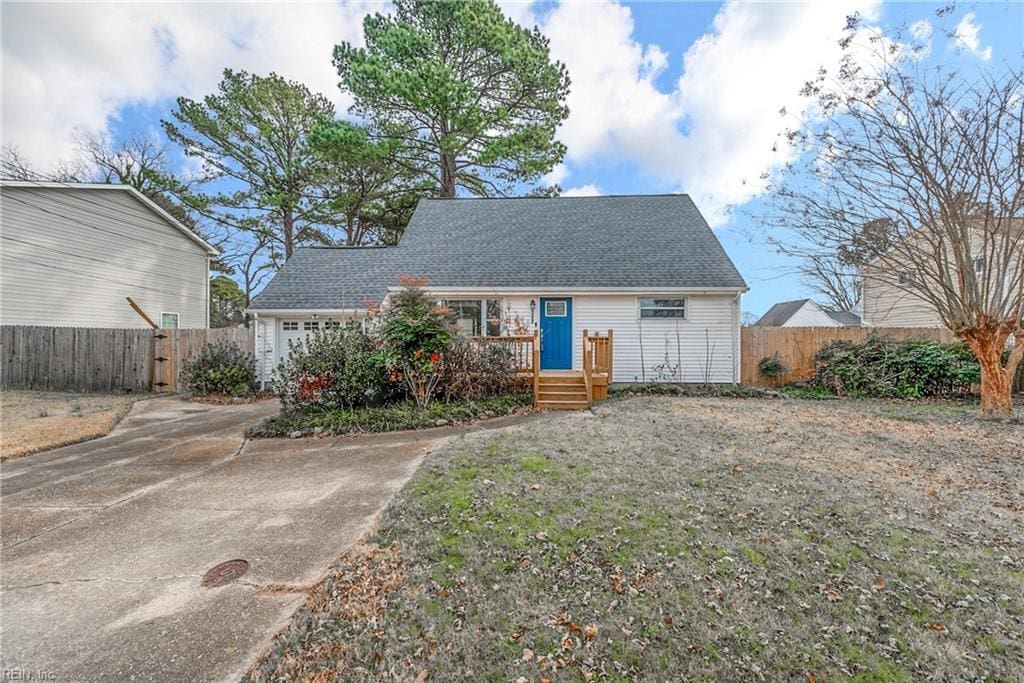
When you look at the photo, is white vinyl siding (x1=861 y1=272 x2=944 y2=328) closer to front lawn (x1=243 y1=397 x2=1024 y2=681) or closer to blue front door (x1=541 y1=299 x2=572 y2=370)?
blue front door (x1=541 y1=299 x2=572 y2=370)

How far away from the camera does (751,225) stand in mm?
9484

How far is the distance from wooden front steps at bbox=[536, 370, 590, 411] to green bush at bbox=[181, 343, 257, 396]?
25.5 ft

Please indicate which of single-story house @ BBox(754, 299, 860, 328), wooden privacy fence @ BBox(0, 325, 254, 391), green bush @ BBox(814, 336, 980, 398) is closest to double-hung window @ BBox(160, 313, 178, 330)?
wooden privacy fence @ BBox(0, 325, 254, 391)

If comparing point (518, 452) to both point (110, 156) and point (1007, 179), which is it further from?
point (110, 156)

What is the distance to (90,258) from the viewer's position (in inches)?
514

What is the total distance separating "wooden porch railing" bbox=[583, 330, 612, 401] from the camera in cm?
891

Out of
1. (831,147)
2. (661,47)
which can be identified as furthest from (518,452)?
(661,47)

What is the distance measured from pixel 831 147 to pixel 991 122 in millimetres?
2172

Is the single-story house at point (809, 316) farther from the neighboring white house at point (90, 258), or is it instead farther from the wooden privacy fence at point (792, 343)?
the neighboring white house at point (90, 258)

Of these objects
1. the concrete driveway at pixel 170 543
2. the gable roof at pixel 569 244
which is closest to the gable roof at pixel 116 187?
the gable roof at pixel 569 244

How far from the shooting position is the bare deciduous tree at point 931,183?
7.29 m

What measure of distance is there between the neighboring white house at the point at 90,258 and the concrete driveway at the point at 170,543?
30.3 ft

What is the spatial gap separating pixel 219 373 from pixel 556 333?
8677 millimetres

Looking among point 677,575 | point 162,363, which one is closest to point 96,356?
point 162,363
